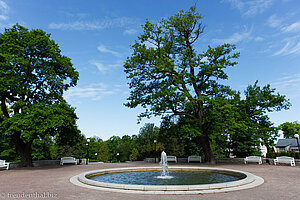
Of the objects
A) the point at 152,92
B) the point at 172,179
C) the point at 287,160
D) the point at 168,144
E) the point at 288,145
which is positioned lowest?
Answer: the point at 288,145

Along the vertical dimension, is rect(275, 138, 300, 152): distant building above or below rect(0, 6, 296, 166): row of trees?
below

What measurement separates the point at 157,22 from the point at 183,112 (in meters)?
9.64

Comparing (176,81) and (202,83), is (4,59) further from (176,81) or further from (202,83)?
(202,83)

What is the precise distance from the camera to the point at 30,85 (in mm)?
17750

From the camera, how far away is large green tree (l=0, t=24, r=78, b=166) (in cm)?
1584

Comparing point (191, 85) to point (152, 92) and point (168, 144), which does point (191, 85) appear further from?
point (168, 144)

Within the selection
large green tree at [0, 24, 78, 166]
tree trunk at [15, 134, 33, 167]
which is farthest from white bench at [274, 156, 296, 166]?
tree trunk at [15, 134, 33, 167]

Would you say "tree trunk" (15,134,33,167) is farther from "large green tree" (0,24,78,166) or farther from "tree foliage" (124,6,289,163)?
"tree foliage" (124,6,289,163)

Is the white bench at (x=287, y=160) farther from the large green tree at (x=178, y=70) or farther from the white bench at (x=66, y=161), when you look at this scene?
the white bench at (x=66, y=161)

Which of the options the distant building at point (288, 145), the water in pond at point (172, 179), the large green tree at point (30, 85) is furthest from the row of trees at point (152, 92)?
the distant building at point (288, 145)

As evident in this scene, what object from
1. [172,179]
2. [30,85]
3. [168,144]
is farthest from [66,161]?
[168,144]

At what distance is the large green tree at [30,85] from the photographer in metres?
15.8

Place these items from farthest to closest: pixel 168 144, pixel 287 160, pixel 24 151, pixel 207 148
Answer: pixel 168 144, pixel 207 148, pixel 24 151, pixel 287 160

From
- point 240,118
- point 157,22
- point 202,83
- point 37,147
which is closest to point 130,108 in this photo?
point 202,83
